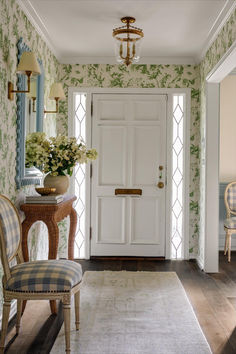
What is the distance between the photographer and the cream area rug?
258 cm

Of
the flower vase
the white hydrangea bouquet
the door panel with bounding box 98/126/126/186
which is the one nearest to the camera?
the white hydrangea bouquet

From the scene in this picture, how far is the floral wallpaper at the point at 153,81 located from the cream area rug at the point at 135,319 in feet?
4.25

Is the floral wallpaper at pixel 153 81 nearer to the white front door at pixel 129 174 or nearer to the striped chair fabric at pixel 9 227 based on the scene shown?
the white front door at pixel 129 174

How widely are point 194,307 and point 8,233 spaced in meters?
1.73

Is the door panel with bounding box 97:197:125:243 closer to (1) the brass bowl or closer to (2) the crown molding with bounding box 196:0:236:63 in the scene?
(1) the brass bowl

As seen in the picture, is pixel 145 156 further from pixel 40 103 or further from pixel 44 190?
pixel 44 190

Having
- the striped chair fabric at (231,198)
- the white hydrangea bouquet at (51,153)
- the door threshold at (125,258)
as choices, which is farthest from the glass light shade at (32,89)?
the striped chair fabric at (231,198)

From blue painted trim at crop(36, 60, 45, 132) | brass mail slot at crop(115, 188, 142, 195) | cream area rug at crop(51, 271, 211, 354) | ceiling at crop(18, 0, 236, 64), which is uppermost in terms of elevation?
ceiling at crop(18, 0, 236, 64)

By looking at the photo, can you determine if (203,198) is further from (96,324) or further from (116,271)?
(96,324)

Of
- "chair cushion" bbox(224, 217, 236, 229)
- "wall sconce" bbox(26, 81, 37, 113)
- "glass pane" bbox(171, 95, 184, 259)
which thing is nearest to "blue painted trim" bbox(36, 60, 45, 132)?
"wall sconce" bbox(26, 81, 37, 113)

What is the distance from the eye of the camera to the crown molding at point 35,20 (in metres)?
3.32

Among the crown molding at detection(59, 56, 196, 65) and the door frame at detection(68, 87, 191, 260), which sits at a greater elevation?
the crown molding at detection(59, 56, 196, 65)

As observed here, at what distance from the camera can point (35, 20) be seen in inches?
145

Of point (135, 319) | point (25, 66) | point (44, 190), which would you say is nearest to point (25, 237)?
point (44, 190)
